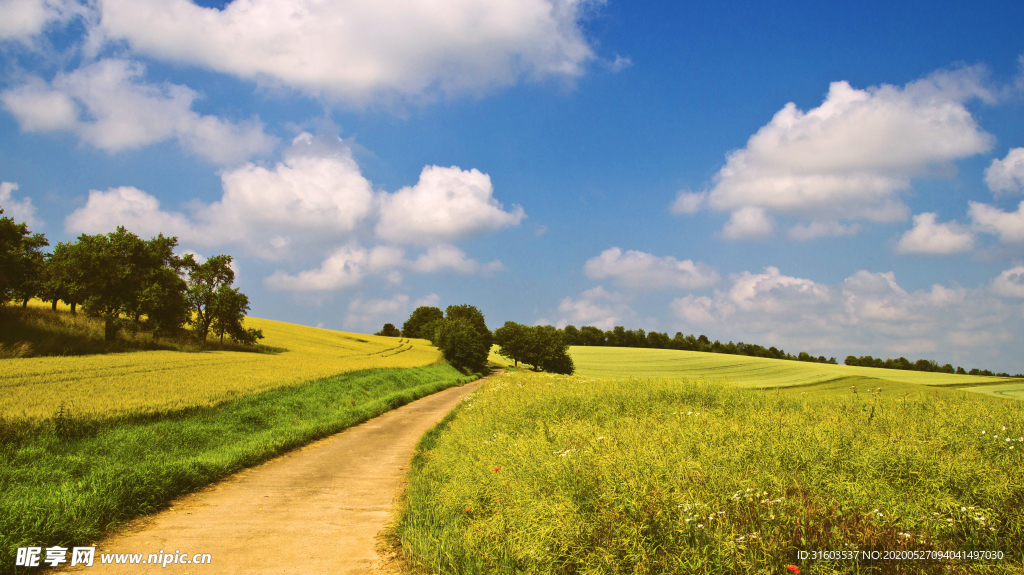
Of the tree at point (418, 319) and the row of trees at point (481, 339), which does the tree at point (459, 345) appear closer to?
the row of trees at point (481, 339)

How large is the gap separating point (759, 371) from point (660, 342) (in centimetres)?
6821

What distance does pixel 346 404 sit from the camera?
68.3ft

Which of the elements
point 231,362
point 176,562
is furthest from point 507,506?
point 231,362

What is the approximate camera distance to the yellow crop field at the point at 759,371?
125ft

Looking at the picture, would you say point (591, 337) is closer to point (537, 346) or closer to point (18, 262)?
point (537, 346)

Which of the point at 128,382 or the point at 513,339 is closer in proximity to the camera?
the point at 128,382

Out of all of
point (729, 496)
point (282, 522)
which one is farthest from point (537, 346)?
point (729, 496)

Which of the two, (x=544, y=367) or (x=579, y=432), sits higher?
(x=579, y=432)

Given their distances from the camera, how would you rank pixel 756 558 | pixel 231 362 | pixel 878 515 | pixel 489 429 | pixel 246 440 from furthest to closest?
pixel 231 362
pixel 246 440
pixel 489 429
pixel 878 515
pixel 756 558

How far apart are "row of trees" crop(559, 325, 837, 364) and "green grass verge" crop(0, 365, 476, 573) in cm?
6828

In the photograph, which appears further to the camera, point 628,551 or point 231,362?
point 231,362

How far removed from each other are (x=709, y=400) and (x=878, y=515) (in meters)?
6.20

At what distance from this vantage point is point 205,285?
46.8 meters

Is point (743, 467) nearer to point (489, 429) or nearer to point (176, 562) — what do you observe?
point (489, 429)
